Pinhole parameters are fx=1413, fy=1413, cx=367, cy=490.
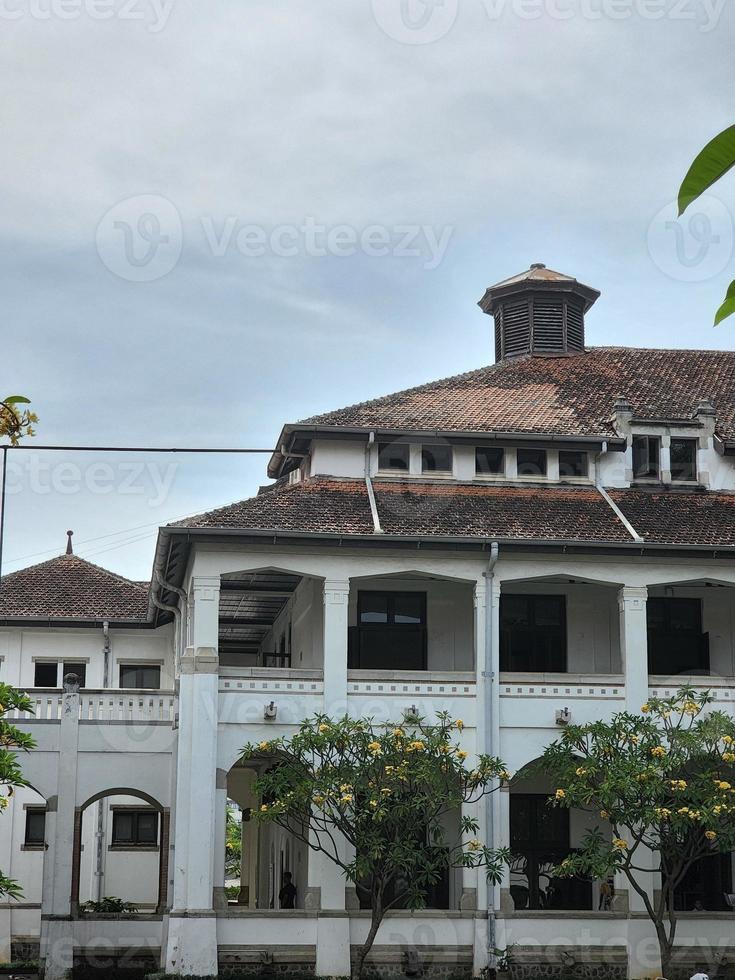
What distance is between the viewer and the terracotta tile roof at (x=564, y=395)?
29.9 meters

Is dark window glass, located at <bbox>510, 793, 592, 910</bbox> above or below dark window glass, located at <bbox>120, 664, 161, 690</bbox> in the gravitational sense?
below

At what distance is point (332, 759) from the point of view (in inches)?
962

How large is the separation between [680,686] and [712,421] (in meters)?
6.65

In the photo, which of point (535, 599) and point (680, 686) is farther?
point (535, 599)

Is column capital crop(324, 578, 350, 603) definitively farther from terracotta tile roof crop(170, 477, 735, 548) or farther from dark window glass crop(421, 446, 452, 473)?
dark window glass crop(421, 446, 452, 473)

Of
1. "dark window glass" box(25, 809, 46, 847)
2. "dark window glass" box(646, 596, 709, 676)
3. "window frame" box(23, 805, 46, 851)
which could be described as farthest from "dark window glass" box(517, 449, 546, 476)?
"dark window glass" box(25, 809, 46, 847)

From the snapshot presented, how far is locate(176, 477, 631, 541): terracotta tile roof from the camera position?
1038 inches

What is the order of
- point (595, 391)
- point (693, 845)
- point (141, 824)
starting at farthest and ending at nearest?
point (141, 824), point (595, 391), point (693, 845)

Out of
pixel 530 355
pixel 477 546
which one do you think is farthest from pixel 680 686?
pixel 530 355

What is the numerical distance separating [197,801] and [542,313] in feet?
55.6

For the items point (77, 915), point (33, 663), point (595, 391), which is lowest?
point (77, 915)

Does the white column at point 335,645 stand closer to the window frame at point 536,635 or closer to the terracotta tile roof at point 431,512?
the terracotta tile roof at point 431,512

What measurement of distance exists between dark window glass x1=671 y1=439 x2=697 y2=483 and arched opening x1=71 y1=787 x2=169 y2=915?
14.9 meters

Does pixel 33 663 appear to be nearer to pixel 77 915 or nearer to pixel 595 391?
pixel 77 915
